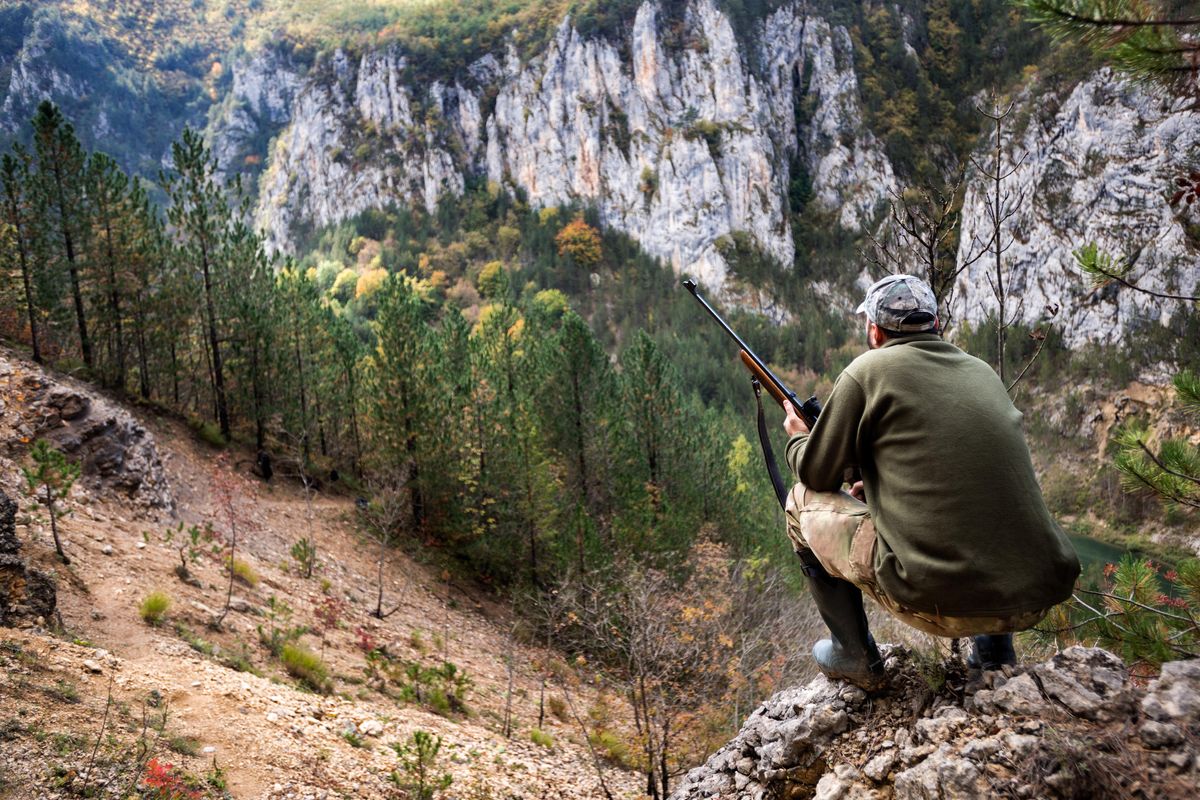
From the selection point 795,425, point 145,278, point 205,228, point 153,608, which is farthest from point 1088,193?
point 153,608

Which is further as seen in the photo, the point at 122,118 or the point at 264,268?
the point at 122,118

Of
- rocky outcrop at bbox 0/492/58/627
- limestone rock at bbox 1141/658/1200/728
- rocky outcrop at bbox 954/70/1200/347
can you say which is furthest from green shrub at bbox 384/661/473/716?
rocky outcrop at bbox 954/70/1200/347

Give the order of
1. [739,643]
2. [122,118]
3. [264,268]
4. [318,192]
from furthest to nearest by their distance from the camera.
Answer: [122,118] → [318,192] → [264,268] → [739,643]

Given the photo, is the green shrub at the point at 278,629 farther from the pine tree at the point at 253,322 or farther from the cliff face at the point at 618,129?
the cliff face at the point at 618,129

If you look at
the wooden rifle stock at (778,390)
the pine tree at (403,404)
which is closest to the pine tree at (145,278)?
the pine tree at (403,404)

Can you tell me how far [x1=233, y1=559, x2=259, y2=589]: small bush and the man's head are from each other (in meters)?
10.7

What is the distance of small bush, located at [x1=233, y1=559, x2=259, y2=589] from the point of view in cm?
1042

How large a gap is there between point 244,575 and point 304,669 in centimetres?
329

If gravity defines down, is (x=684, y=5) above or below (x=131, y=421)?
above

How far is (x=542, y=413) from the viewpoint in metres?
21.7

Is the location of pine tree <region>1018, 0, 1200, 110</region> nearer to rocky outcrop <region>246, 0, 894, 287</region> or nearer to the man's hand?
the man's hand

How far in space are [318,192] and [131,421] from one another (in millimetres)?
108541

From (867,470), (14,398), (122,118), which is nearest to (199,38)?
(122,118)

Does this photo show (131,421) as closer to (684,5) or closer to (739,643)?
(739,643)
